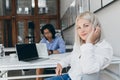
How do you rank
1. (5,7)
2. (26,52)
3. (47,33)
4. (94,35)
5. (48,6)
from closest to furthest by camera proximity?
1. (94,35)
2. (26,52)
3. (47,33)
4. (5,7)
5. (48,6)

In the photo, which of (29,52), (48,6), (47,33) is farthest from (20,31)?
(29,52)

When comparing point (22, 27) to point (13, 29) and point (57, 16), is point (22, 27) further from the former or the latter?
point (57, 16)

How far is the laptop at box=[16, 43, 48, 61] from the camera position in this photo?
252 cm

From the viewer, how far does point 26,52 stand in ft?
8.55

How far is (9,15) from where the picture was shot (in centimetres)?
886

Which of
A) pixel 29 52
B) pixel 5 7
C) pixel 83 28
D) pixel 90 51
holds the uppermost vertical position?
pixel 5 7

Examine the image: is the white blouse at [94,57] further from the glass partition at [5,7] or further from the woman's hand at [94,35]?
the glass partition at [5,7]

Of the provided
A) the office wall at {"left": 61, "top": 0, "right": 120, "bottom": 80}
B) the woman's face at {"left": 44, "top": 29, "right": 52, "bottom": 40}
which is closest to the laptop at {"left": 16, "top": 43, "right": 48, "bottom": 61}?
the woman's face at {"left": 44, "top": 29, "right": 52, "bottom": 40}

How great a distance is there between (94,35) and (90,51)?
0.49 feet

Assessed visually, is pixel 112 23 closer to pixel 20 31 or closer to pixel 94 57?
pixel 94 57

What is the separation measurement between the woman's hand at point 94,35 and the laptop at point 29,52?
117 cm

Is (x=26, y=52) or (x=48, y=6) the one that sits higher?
(x=48, y=6)

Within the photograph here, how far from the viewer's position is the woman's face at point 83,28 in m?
1.51

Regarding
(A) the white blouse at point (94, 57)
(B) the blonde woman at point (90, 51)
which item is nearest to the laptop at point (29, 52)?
(B) the blonde woman at point (90, 51)
